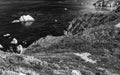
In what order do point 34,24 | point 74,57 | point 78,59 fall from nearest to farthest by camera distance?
point 78,59
point 74,57
point 34,24

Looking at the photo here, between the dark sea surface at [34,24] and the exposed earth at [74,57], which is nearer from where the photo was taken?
the exposed earth at [74,57]

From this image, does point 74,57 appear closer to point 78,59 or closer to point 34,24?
point 78,59

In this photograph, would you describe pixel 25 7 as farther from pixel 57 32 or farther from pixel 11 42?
pixel 11 42

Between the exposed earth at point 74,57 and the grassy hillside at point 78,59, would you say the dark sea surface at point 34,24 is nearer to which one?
the exposed earth at point 74,57

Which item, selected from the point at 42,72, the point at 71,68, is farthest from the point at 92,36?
the point at 42,72

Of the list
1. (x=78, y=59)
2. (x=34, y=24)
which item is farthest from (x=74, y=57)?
(x=34, y=24)

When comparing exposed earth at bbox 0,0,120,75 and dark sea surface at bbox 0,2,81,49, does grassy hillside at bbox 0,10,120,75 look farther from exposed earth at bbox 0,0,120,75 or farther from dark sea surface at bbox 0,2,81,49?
dark sea surface at bbox 0,2,81,49

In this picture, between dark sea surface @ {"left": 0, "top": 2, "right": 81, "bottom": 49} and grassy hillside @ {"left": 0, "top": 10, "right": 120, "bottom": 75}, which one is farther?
dark sea surface @ {"left": 0, "top": 2, "right": 81, "bottom": 49}

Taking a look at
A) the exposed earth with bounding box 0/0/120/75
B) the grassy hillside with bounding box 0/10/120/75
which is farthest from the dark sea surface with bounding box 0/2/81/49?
the grassy hillside with bounding box 0/10/120/75

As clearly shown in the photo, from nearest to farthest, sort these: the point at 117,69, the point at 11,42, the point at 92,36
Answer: the point at 117,69 → the point at 92,36 → the point at 11,42

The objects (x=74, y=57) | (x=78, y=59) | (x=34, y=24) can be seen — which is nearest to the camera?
(x=78, y=59)

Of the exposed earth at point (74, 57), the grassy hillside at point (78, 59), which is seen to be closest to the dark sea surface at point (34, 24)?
the exposed earth at point (74, 57)
